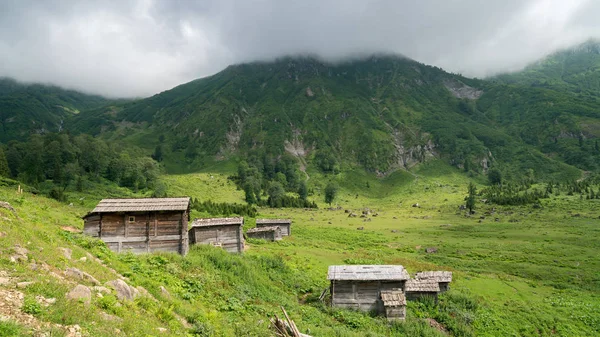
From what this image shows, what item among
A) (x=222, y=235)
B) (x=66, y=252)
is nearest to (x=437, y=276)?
(x=222, y=235)

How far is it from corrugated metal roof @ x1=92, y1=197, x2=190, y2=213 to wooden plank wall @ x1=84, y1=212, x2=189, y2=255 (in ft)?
2.27

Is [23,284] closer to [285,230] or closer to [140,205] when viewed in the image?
[140,205]

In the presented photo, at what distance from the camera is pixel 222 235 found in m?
38.9

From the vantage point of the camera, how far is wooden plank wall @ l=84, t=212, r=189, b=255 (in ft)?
94.8

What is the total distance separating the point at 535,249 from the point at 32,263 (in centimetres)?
6573

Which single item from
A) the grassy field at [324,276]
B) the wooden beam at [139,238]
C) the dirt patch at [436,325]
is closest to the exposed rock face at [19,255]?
the grassy field at [324,276]

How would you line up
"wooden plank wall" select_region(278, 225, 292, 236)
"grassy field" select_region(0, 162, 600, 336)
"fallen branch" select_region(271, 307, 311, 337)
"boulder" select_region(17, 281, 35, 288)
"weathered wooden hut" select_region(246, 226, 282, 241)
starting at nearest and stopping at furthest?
"boulder" select_region(17, 281, 35, 288), "grassy field" select_region(0, 162, 600, 336), "fallen branch" select_region(271, 307, 311, 337), "weathered wooden hut" select_region(246, 226, 282, 241), "wooden plank wall" select_region(278, 225, 292, 236)

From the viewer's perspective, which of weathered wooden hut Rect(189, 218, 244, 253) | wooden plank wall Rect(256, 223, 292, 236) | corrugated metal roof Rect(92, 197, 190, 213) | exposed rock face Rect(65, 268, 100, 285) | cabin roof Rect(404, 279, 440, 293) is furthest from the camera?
wooden plank wall Rect(256, 223, 292, 236)

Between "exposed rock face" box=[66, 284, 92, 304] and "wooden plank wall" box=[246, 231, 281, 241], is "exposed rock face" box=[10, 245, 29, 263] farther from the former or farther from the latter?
"wooden plank wall" box=[246, 231, 281, 241]

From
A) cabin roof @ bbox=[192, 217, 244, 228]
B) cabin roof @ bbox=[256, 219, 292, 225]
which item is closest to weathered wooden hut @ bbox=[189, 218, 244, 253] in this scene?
cabin roof @ bbox=[192, 217, 244, 228]

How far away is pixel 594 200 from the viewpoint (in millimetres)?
95875

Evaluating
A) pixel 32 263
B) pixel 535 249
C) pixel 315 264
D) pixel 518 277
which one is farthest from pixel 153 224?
pixel 535 249

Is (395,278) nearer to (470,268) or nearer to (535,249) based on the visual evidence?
(470,268)

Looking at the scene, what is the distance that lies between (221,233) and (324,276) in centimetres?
1342
